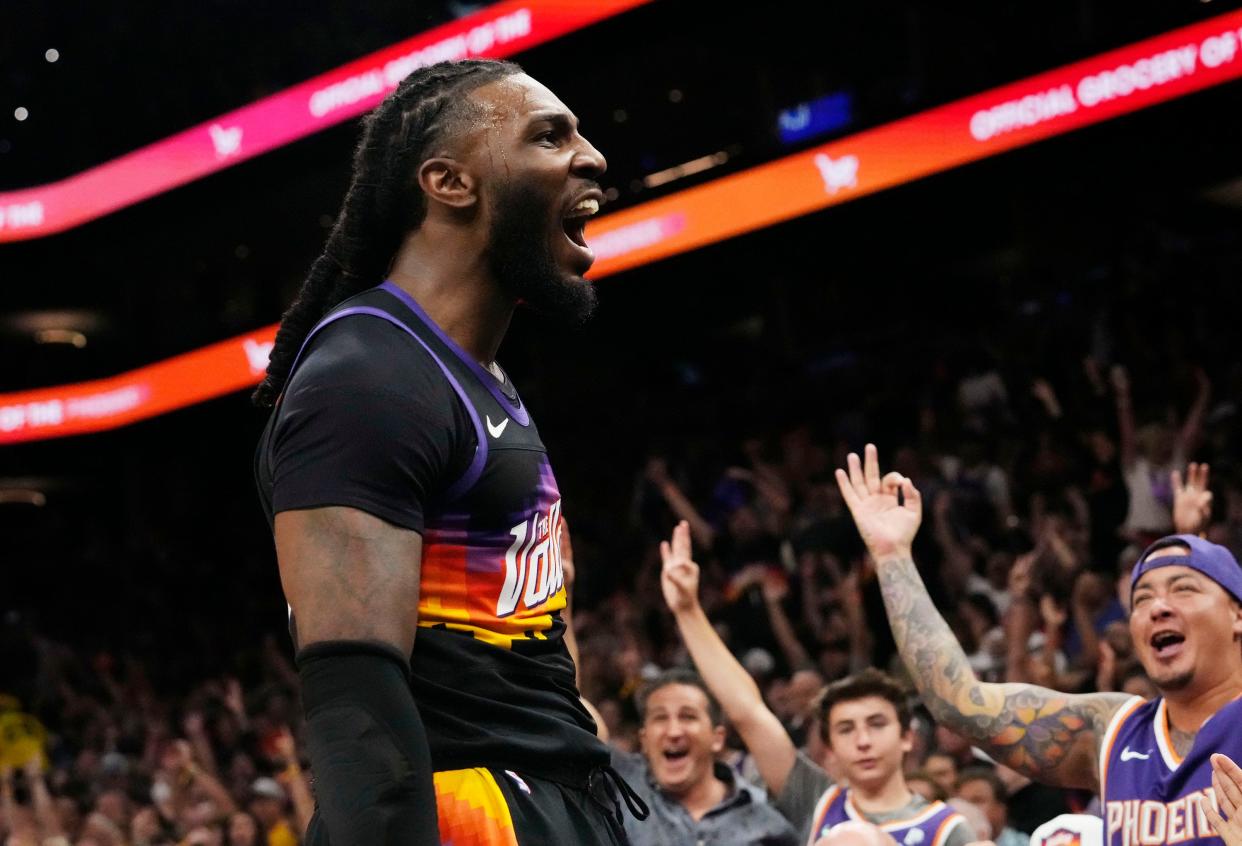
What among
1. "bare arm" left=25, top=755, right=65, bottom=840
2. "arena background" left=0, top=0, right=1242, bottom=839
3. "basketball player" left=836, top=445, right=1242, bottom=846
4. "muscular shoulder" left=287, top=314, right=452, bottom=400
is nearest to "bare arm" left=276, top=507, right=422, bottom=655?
"muscular shoulder" left=287, top=314, right=452, bottom=400

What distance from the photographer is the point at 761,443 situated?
10336 millimetres

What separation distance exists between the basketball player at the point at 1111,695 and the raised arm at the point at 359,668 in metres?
1.98

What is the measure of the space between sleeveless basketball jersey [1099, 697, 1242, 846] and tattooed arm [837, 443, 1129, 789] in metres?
0.07

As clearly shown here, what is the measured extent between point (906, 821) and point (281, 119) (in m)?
10.2

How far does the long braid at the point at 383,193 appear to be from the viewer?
1751 mm

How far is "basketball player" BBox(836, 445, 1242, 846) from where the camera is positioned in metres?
3.35

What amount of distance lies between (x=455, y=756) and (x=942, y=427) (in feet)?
26.6

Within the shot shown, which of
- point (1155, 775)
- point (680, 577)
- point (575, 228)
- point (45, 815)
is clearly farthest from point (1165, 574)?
point (45, 815)

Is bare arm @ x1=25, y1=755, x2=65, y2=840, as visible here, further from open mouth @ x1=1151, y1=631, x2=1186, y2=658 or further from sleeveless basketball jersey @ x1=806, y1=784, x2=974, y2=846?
open mouth @ x1=1151, y1=631, x2=1186, y2=658

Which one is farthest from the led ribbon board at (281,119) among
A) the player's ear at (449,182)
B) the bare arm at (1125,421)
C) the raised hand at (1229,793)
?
the player's ear at (449,182)

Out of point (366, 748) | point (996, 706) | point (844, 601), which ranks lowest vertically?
point (366, 748)

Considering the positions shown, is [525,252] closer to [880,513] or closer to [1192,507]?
[880,513]

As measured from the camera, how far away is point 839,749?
14.8 ft

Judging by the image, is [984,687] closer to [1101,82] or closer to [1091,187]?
[1101,82]
